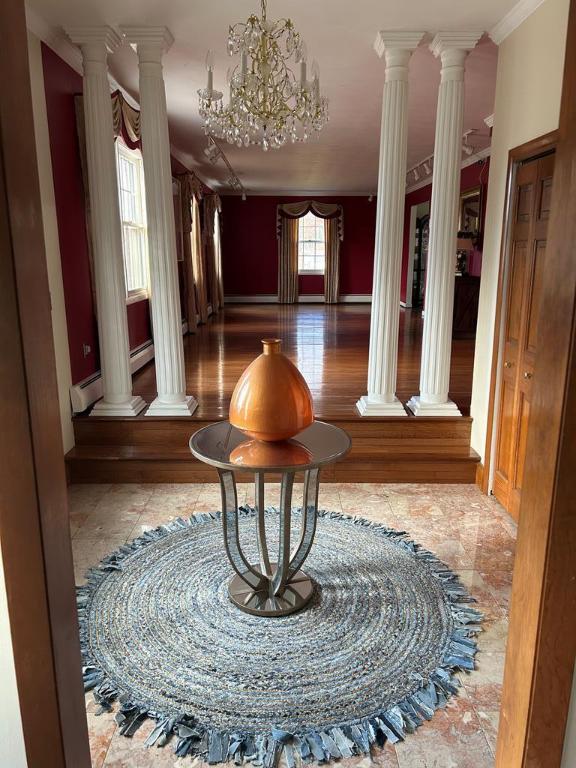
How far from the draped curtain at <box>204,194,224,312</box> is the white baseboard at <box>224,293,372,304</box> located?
122cm

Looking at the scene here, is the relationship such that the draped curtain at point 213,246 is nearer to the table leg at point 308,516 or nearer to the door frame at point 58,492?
the table leg at point 308,516

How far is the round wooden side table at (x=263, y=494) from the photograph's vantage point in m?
2.32

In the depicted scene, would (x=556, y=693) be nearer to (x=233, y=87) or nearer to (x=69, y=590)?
(x=69, y=590)

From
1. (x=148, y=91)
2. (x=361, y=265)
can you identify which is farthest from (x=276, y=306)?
(x=148, y=91)

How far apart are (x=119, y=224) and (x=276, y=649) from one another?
318cm

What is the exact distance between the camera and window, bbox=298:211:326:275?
46.5ft

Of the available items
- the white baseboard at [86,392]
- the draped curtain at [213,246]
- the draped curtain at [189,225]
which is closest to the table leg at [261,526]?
the white baseboard at [86,392]

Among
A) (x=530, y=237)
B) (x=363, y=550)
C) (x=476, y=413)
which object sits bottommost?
(x=363, y=550)

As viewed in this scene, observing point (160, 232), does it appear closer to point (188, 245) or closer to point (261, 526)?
point (261, 526)

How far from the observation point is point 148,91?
4.02 metres

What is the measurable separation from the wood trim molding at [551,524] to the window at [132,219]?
553cm

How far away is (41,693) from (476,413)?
12.3 ft

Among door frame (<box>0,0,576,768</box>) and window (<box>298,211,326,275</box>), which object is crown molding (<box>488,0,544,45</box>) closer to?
door frame (<box>0,0,576,768</box>)

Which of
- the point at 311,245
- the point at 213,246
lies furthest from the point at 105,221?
the point at 311,245
